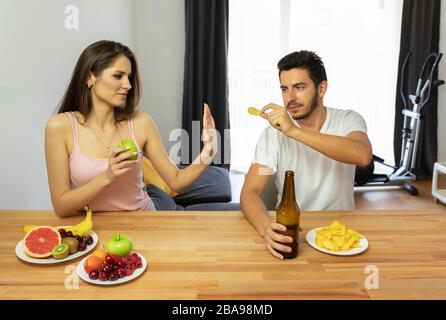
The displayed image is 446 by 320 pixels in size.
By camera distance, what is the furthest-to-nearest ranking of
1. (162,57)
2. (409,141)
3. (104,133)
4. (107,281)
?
(162,57), (409,141), (104,133), (107,281)

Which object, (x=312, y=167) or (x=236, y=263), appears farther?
(x=312, y=167)

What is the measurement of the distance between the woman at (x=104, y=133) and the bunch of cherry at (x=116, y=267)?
0.52m

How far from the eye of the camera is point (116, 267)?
1.24m

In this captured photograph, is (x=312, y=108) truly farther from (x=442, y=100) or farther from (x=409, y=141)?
(x=442, y=100)

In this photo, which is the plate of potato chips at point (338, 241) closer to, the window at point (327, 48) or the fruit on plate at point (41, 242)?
the fruit on plate at point (41, 242)

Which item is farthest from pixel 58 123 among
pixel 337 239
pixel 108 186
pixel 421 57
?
pixel 421 57

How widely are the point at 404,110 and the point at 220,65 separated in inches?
75.0

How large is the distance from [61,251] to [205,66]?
3808 mm

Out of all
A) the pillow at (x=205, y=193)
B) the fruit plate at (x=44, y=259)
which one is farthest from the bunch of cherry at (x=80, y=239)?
the pillow at (x=205, y=193)

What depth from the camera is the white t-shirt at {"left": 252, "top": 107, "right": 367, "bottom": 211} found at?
1990mm

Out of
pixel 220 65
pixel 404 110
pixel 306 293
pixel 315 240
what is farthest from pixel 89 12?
pixel 404 110

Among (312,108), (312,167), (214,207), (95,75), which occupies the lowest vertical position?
(214,207)

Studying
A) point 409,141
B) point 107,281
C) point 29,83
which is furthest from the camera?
point 409,141
